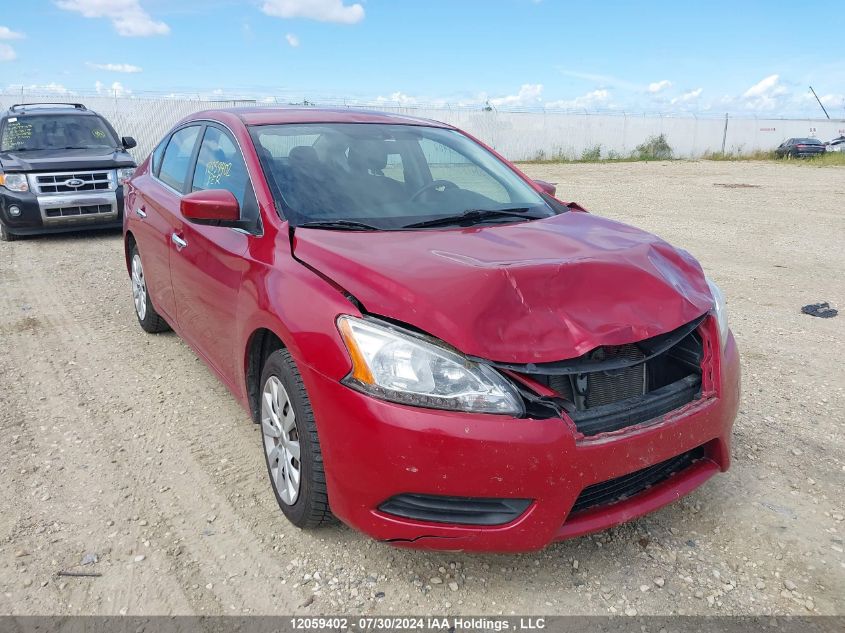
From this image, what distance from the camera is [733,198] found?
1505 centimetres

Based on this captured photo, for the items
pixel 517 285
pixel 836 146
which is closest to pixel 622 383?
pixel 517 285

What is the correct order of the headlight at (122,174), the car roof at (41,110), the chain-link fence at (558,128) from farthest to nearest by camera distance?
the chain-link fence at (558,128), the car roof at (41,110), the headlight at (122,174)

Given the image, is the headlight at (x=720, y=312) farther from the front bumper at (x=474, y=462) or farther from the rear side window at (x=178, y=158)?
the rear side window at (x=178, y=158)

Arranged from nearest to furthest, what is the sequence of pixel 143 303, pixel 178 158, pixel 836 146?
1. pixel 178 158
2. pixel 143 303
3. pixel 836 146

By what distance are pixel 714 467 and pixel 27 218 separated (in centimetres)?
883

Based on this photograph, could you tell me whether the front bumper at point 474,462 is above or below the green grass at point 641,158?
below

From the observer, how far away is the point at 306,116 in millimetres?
3674

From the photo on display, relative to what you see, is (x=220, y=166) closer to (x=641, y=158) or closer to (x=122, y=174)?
(x=122, y=174)

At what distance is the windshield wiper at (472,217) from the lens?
3021 mm

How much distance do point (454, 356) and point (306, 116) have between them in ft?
6.81

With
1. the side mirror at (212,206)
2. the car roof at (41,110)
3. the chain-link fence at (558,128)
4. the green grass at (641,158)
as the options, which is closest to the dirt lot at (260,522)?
the side mirror at (212,206)

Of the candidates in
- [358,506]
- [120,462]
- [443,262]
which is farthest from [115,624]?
[443,262]

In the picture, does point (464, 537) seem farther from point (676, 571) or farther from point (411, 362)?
point (676, 571)

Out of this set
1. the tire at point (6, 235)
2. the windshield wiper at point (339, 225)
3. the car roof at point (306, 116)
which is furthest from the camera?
the tire at point (6, 235)
